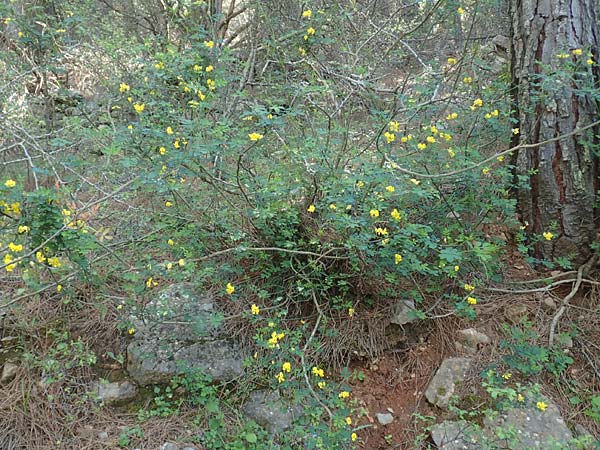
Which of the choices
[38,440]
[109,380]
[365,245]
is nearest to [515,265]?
[365,245]

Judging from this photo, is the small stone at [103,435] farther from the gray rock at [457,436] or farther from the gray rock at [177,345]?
the gray rock at [457,436]

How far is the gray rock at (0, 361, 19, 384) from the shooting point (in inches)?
89.6

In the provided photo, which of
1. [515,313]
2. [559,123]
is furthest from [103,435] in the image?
[559,123]

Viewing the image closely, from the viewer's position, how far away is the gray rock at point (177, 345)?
2.28 metres

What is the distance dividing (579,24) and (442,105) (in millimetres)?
892

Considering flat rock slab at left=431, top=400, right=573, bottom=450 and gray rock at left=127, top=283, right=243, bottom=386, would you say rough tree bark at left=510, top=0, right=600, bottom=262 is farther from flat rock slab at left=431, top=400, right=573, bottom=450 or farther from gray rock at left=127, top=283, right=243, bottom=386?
gray rock at left=127, top=283, right=243, bottom=386

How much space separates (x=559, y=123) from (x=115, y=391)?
9.82ft

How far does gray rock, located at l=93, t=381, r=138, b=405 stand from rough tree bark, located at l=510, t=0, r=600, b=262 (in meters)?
2.62

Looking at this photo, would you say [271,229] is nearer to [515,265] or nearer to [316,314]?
[316,314]

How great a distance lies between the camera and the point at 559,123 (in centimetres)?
255

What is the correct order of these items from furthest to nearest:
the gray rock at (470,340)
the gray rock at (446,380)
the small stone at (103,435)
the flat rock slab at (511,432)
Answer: the gray rock at (470,340) → the gray rock at (446,380) → the small stone at (103,435) → the flat rock slab at (511,432)

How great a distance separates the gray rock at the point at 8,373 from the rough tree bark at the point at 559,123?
3.18 metres

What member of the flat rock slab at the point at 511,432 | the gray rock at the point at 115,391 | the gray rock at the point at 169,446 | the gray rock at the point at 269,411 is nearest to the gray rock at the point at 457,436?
the flat rock slab at the point at 511,432

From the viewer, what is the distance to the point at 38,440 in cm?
206
